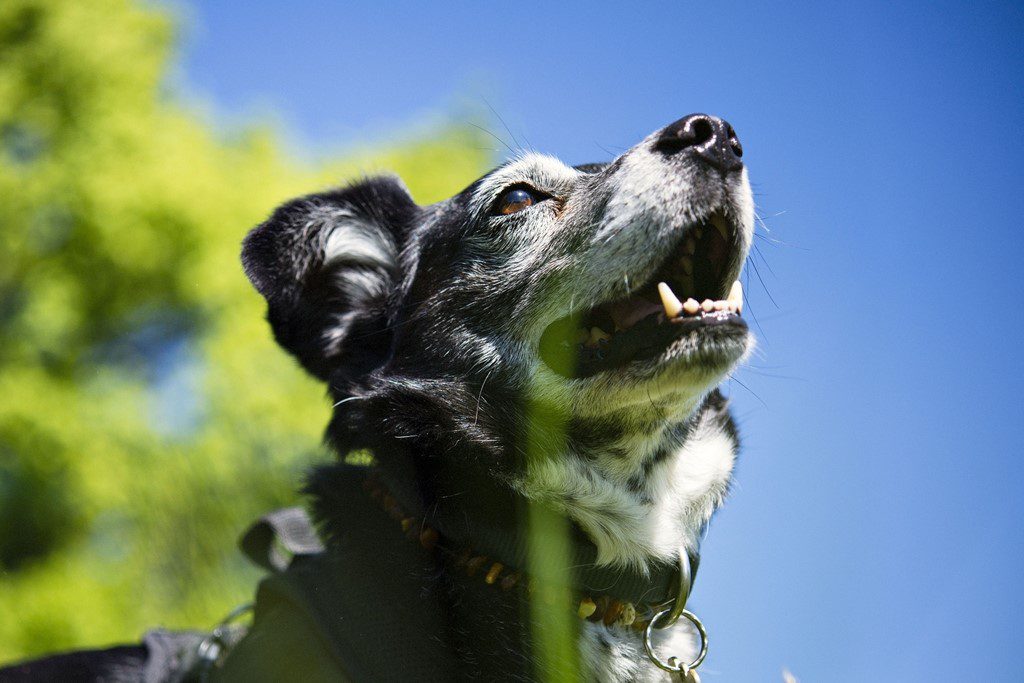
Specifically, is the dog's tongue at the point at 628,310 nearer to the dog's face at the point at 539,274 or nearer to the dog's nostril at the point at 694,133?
the dog's face at the point at 539,274

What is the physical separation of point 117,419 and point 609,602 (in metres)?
8.27

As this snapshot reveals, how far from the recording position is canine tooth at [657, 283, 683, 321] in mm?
2143

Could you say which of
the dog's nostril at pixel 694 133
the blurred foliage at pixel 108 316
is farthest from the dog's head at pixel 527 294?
the blurred foliage at pixel 108 316

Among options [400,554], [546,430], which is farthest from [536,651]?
[546,430]

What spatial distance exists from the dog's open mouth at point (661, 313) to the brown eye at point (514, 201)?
0.51m

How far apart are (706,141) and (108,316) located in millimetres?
9728

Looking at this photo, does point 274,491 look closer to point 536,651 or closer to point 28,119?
point 536,651

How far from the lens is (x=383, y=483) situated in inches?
91.5

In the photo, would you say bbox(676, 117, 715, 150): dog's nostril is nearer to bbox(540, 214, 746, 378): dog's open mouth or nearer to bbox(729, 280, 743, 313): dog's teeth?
bbox(540, 214, 746, 378): dog's open mouth

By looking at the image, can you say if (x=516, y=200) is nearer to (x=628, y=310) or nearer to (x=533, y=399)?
(x=628, y=310)

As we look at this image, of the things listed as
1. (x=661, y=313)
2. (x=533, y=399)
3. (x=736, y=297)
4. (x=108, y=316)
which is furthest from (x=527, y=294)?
(x=108, y=316)

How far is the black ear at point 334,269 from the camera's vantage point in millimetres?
2666

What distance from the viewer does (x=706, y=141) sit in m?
2.28

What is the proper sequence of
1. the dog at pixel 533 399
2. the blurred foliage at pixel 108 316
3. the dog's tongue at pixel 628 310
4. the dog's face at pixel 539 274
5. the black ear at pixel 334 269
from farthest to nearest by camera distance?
the blurred foliage at pixel 108 316 < the black ear at pixel 334 269 < the dog's tongue at pixel 628 310 < the dog's face at pixel 539 274 < the dog at pixel 533 399
